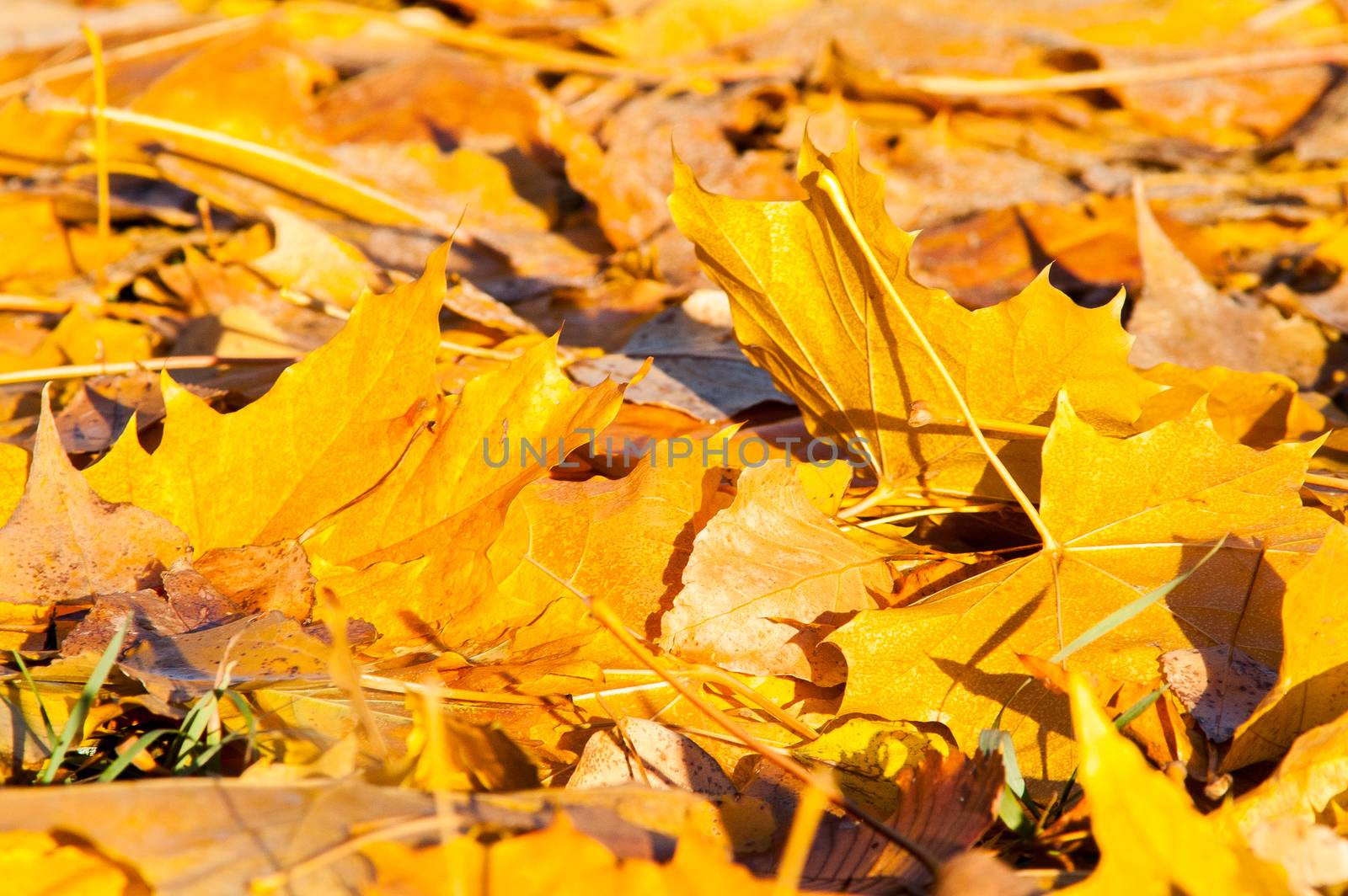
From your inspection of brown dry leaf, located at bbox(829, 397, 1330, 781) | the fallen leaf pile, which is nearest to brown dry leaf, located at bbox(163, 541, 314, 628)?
the fallen leaf pile

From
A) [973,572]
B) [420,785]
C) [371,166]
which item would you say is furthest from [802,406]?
[371,166]

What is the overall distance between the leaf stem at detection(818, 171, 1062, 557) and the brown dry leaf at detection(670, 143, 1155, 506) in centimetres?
1

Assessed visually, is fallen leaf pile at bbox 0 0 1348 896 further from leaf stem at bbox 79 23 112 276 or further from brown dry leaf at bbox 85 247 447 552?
leaf stem at bbox 79 23 112 276

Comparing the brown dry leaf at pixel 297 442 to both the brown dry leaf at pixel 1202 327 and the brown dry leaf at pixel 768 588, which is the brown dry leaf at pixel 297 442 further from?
the brown dry leaf at pixel 1202 327

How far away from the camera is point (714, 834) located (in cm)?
84

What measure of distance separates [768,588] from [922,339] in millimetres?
284

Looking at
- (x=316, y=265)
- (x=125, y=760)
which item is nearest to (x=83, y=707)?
(x=125, y=760)

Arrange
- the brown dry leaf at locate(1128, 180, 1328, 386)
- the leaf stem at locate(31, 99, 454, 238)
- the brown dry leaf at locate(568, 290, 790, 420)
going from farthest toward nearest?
1. the leaf stem at locate(31, 99, 454, 238)
2. the brown dry leaf at locate(1128, 180, 1328, 386)
3. the brown dry leaf at locate(568, 290, 790, 420)

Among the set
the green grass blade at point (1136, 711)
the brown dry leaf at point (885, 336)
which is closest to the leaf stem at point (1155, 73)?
the brown dry leaf at point (885, 336)

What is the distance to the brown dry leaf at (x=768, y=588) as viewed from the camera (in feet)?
3.22

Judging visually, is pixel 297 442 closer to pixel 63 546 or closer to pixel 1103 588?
pixel 63 546

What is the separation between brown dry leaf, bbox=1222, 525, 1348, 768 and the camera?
82 cm

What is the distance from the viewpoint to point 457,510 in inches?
40.8

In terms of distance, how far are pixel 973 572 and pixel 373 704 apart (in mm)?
627
